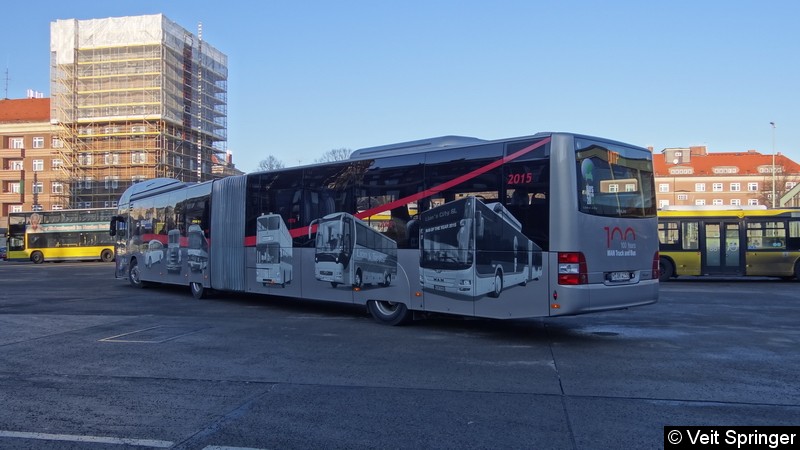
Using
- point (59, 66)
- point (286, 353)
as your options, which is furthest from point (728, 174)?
point (286, 353)

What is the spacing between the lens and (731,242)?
2266 cm

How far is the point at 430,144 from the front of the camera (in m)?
10.8

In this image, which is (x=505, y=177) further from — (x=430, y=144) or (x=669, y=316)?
(x=669, y=316)

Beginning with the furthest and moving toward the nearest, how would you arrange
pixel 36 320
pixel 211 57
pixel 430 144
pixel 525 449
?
pixel 211 57
pixel 36 320
pixel 430 144
pixel 525 449

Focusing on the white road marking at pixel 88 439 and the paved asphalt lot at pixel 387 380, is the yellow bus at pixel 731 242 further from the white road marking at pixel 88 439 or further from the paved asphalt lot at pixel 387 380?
the white road marking at pixel 88 439

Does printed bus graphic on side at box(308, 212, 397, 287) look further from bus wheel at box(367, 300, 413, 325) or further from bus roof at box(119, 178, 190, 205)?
bus roof at box(119, 178, 190, 205)

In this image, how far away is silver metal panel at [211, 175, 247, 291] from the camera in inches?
590

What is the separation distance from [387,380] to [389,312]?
169 inches

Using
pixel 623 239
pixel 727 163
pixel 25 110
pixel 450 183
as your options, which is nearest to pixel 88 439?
pixel 450 183

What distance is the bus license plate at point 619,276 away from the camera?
915 centimetres

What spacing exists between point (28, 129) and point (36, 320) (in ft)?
238

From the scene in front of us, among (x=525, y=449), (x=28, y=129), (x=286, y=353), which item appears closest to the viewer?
(x=525, y=449)

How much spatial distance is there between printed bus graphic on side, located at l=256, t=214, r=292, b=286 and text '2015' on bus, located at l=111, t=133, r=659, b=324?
0.14 feet

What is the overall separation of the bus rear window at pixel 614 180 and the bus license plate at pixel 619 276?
2.97ft
